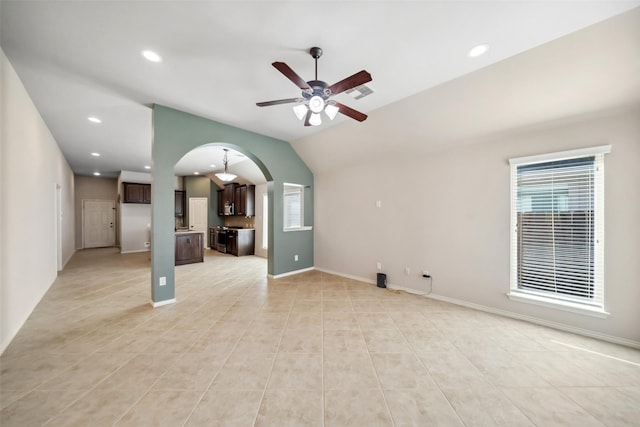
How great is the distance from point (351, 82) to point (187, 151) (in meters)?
2.86

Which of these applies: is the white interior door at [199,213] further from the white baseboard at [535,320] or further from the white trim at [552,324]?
the white trim at [552,324]

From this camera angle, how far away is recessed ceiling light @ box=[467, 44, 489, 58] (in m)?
2.19

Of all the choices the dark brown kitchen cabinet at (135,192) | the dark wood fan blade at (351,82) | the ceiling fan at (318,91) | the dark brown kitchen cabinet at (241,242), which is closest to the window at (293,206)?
the dark brown kitchen cabinet at (241,242)

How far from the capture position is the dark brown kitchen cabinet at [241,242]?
7.63 meters

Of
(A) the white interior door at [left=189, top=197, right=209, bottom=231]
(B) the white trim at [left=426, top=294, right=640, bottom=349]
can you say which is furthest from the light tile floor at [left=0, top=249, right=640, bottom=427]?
(A) the white interior door at [left=189, top=197, right=209, bottom=231]

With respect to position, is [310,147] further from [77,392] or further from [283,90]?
[77,392]

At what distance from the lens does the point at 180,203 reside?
9.30m

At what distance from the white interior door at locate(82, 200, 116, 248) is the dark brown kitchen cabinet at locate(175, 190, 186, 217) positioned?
2.82 metres

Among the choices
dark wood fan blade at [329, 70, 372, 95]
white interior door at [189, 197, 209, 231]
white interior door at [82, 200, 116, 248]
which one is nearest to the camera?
dark wood fan blade at [329, 70, 372, 95]

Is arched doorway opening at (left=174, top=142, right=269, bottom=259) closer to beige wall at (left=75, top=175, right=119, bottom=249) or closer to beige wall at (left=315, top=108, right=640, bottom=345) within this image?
beige wall at (left=315, top=108, right=640, bottom=345)

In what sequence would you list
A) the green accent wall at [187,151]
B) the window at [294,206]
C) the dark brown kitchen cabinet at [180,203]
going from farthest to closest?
1. the dark brown kitchen cabinet at [180,203]
2. the window at [294,206]
3. the green accent wall at [187,151]

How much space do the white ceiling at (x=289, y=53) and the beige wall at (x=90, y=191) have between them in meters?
7.17

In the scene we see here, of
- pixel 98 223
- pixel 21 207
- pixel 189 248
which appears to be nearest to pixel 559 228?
pixel 21 207

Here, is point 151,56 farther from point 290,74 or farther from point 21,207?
point 21,207
